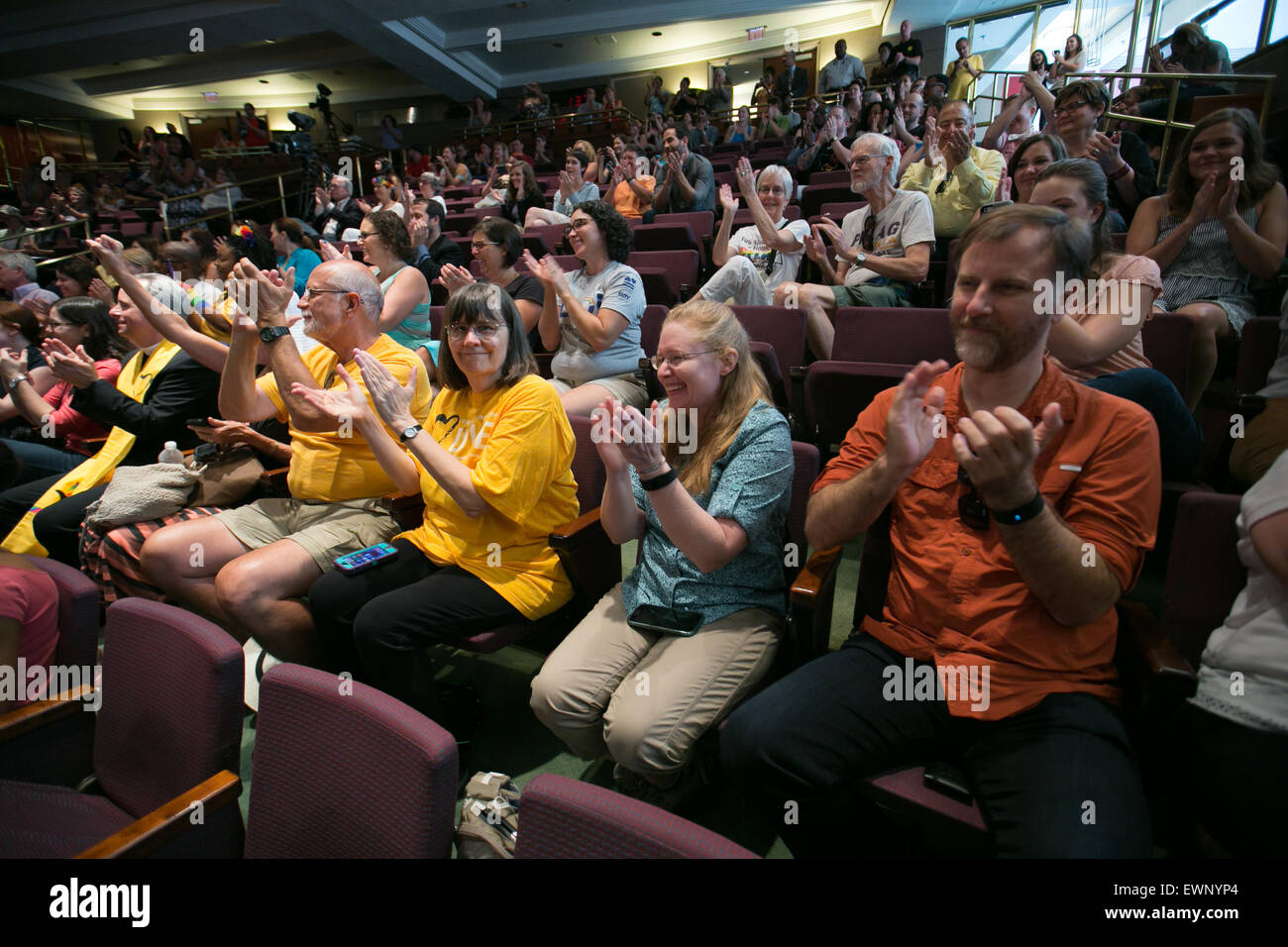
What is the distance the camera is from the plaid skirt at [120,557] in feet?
6.34

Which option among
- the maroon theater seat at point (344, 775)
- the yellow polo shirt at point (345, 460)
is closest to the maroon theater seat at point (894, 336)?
the yellow polo shirt at point (345, 460)

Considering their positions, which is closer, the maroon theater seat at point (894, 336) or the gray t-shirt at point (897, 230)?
the maroon theater seat at point (894, 336)

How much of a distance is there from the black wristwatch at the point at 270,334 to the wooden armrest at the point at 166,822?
131cm

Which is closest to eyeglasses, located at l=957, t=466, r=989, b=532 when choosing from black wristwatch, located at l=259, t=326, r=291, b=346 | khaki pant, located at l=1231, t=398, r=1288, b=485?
khaki pant, located at l=1231, t=398, r=1288, b=485

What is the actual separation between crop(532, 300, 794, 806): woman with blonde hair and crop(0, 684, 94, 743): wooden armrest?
88cm

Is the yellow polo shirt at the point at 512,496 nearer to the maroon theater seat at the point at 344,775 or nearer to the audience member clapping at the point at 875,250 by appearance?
the maroon theater seat at the point at 344,775

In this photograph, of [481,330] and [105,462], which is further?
[105,462]

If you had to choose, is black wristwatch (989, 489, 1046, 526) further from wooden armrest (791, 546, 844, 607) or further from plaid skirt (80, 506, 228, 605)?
plaid skirt (80, 506, 228, 605)

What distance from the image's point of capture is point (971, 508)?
3.84 feet

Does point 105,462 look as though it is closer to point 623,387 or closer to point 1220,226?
point 623,387

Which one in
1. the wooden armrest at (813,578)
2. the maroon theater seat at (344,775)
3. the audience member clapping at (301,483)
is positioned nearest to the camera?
the maroon theater seat at (344,775)

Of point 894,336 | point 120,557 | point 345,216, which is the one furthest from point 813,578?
point 345,216

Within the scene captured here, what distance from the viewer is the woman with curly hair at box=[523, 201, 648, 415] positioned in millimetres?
2520

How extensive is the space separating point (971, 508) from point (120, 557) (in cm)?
227
